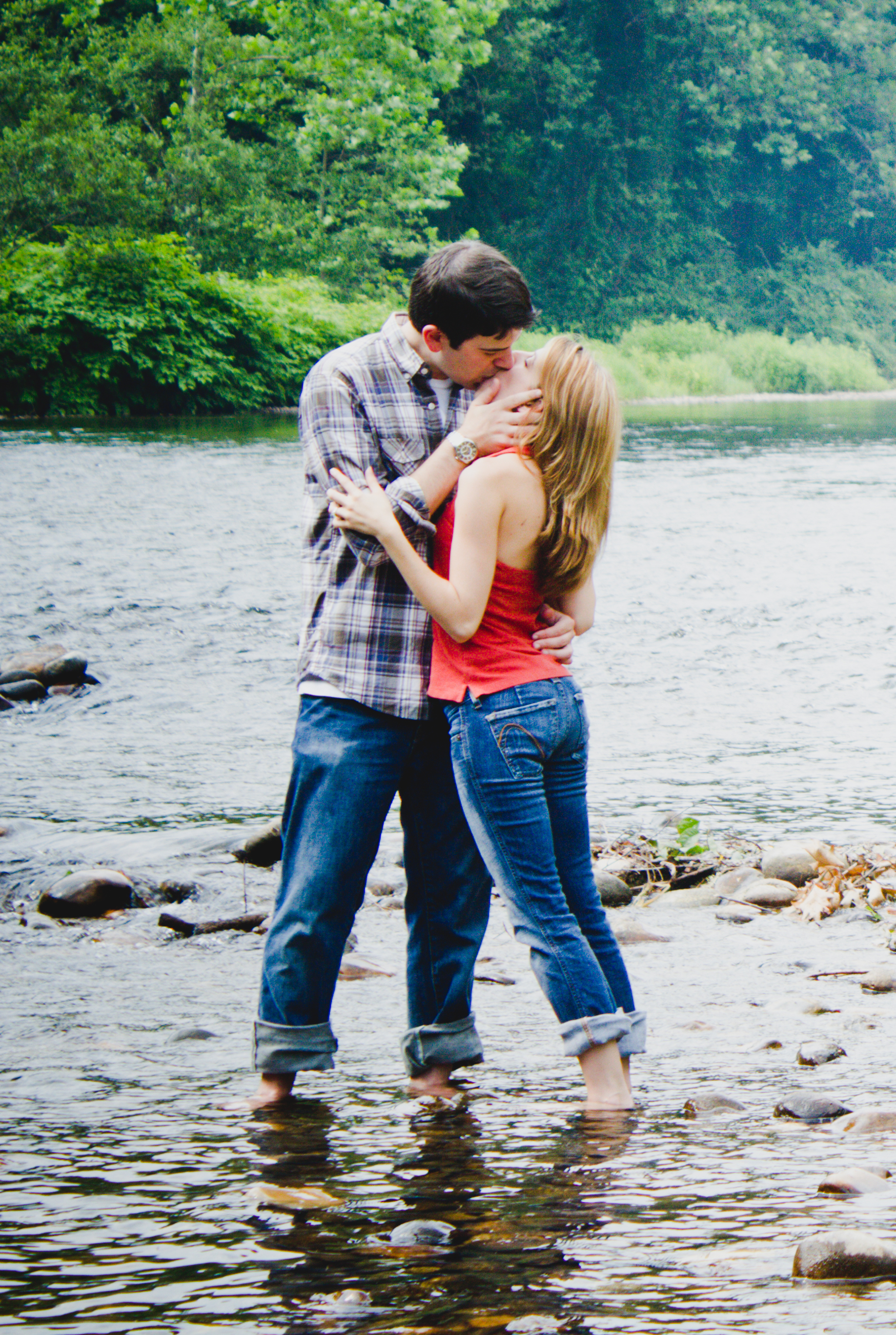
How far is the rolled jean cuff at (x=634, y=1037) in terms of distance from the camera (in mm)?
2902

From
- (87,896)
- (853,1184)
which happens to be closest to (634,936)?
(87,896)

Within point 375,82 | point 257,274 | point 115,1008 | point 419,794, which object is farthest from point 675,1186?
point 375,82

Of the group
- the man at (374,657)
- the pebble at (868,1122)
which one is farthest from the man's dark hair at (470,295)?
the pebble at (868,1122)

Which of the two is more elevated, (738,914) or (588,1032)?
(588,1032)

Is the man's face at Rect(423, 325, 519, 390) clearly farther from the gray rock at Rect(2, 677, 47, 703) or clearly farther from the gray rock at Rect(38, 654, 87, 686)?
the gray rock at Rect(38, 654, 87, 686)

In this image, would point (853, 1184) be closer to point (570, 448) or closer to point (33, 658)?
point (570, 448)

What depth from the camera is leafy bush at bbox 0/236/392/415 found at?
23078 millimetres

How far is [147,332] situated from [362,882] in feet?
72.9

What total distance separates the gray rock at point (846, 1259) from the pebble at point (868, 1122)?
1.92 feet

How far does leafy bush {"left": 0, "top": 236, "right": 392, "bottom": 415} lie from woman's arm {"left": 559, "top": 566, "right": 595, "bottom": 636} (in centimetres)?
2094

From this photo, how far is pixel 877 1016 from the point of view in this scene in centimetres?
340

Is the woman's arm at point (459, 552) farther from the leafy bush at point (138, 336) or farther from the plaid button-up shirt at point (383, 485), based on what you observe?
the leafy bush at point (138, 336)

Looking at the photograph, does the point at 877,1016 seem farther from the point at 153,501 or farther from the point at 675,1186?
the point at 153,501

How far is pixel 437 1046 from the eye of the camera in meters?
3.06
